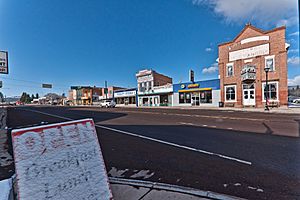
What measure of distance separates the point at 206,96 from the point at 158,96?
11.9 meters

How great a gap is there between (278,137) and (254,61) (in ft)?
75.3

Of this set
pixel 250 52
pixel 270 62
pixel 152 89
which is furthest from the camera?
pixel 152 89

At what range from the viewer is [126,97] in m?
47.7

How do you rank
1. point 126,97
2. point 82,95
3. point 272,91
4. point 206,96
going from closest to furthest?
point 272,91, point 206,96, point 126,97, point 82,95

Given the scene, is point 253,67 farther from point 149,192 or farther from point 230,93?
point 149,192

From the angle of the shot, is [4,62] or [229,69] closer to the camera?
[4,62]

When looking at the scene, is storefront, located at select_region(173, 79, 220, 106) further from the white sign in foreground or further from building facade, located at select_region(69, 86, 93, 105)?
building facade, located at select_region(69, 86, 93, 105)

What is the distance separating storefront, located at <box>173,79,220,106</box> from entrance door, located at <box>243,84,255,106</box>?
423 centimetres

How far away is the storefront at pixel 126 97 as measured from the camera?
45.2 metres

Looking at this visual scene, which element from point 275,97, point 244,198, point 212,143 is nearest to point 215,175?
point 244,198

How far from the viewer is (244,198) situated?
2.80 m

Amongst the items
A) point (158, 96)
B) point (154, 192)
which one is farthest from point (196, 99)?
point (154, 192)

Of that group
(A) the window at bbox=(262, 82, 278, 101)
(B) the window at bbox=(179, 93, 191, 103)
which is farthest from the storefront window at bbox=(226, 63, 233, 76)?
(B) the window at bbox=(179, 93, 191, 103)

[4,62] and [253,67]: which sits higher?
[253,67]
